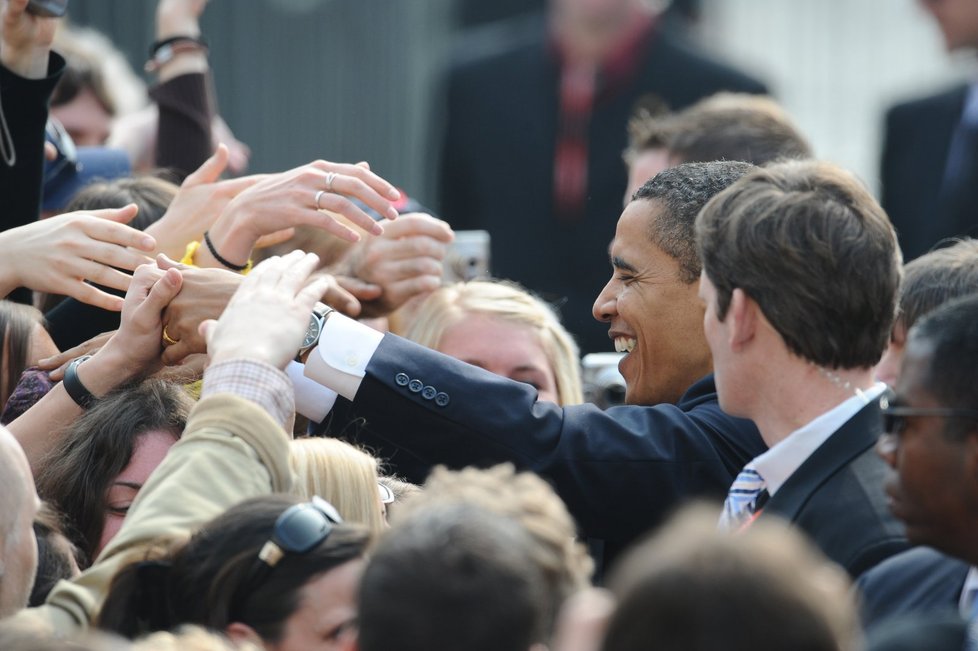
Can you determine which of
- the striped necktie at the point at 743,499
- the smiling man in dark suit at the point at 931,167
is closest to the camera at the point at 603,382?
the striped necktie at the point at 743,499

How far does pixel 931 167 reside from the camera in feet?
20.3

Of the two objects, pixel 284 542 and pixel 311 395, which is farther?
pixel 311 395

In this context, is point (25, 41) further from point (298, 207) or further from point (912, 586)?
point (912, 586)

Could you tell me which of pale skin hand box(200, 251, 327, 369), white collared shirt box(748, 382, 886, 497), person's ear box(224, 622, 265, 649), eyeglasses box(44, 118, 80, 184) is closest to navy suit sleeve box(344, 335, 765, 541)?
pale skin hand box(200, 251, 327, 369)

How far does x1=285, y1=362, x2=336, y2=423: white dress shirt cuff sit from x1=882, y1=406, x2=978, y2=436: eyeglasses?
122cm

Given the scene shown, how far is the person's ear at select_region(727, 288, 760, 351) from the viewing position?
112 inches

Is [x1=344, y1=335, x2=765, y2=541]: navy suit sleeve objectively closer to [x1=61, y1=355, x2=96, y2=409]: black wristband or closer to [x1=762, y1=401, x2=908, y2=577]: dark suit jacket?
[x1=762, y1=401, x2=908, y2=577]: dark suit jacket

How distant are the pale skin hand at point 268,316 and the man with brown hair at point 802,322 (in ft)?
2.52

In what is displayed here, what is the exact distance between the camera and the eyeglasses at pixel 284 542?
2477 mm

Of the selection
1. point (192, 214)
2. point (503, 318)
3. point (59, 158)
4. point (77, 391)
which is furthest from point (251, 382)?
point (59, 158)

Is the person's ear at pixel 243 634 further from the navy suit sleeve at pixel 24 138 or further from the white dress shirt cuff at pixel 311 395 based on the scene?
the navy suit sleeve at pixel 24 138

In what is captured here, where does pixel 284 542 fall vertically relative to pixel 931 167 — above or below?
above

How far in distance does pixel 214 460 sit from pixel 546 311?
1.95 meters

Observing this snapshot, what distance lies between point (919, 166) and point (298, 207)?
3376 millimetres
